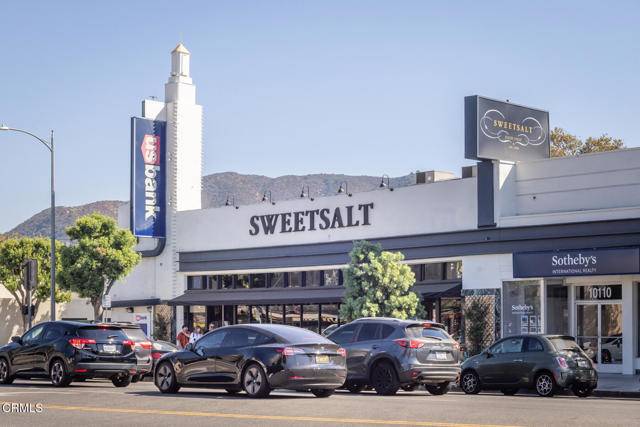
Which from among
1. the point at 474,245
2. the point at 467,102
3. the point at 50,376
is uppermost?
the point at 467,102

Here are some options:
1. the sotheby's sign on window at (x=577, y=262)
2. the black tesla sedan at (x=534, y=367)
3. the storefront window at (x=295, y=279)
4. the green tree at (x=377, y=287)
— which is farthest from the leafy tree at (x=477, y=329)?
the storefront window at (x=295, y=279)

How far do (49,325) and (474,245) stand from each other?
53.7 ft

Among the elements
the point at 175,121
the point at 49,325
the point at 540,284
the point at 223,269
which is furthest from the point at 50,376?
the point at 175,121

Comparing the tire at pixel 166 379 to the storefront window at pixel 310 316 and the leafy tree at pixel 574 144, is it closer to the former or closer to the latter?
→ the storefront window at pixel 310 316

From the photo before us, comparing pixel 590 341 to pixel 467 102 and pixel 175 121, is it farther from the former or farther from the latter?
pixel 175 121

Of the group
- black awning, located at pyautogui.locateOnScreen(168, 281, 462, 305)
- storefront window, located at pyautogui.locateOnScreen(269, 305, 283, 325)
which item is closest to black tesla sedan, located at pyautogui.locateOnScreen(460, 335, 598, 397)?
black awning, located at pyautogui.locateOnScreen(168, 281, 462, 305)

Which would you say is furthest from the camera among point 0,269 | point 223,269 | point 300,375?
point 0,269

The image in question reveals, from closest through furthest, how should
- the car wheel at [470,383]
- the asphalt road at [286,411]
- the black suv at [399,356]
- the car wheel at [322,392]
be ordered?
the asphalt road at [286,411], the car wheel at [322,392], the black suv at [399,356], the car wheel at [470,383]

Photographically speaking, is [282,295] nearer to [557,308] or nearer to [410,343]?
[557,308]

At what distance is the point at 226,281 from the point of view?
45031 mm

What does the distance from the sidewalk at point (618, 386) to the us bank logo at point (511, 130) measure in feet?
29.7

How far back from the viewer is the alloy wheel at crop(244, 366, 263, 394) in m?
18.5

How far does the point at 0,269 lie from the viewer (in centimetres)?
6425

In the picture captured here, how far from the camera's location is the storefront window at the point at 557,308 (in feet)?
106
